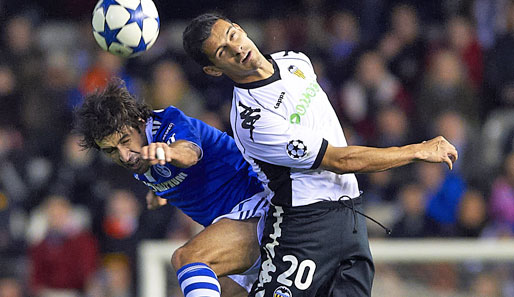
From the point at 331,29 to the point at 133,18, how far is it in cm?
564

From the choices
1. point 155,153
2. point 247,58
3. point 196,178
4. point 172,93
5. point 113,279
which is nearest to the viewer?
point 155,153

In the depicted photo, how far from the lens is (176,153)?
448 centimetres

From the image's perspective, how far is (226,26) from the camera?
4758 mm

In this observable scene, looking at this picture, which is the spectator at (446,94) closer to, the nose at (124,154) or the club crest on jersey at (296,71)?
the club crest on jersey at (296,71)

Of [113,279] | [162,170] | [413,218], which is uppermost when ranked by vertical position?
[162,170]

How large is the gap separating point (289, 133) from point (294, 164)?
0.59 ft

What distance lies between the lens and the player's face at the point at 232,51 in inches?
186

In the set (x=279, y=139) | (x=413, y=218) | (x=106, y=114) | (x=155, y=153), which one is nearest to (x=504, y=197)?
(x=413, y=218)

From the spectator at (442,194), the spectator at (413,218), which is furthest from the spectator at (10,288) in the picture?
the spectator at (442,194)

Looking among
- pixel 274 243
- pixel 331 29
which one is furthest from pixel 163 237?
pixel 274 243

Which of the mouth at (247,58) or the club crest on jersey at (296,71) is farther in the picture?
the club crest on jersey at (296,71)

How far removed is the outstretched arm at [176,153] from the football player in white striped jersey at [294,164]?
27cm

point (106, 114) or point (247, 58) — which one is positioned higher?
point (247, 58)

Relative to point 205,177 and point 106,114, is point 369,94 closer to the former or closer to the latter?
point 205,177
